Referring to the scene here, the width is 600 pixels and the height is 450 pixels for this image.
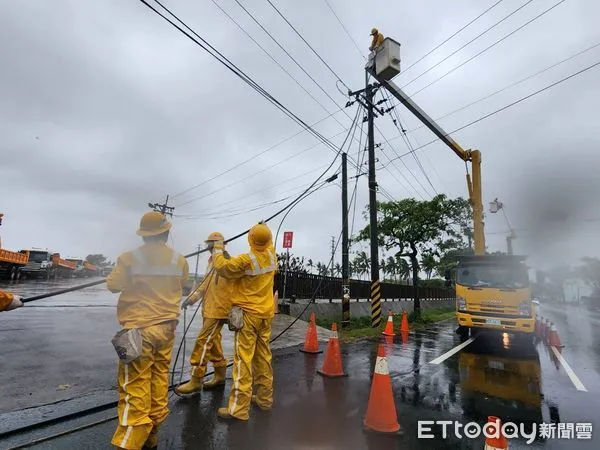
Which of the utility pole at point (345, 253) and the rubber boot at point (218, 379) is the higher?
the utility pole at point (345, 253)

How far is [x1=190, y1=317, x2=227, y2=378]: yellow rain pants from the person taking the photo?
14.4 ft

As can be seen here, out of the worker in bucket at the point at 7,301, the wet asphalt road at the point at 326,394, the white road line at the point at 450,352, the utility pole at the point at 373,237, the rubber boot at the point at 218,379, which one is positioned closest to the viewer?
the worker in bucket at the point at 7,301

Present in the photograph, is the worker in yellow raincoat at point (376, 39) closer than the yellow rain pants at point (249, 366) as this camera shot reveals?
No

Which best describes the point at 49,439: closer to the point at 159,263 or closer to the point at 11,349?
the point at 159,263

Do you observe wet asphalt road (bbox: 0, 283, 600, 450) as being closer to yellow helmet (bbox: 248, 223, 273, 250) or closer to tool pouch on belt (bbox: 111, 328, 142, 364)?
tool pouch on belt (bbox: 111, 328, 142, 364)

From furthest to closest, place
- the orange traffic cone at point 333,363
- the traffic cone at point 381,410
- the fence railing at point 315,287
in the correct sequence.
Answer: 1. the fence railing at point 315,287
2. the orange traffic cone at point 333,363
3. the traffic cone at point 381,410

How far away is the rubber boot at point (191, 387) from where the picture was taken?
430cm

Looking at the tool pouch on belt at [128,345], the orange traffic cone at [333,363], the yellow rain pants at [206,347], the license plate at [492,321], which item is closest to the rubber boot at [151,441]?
the tool pouch on belt at [128,345]

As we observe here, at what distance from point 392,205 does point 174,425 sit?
1585 centimetres

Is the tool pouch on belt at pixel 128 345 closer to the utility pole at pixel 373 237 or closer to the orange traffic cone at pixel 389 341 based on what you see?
the orange traffic cone at pixel 389 341

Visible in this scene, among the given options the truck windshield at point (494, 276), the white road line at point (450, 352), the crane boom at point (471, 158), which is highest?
the crane boom at point (471, 158)

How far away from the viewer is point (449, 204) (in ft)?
56.5

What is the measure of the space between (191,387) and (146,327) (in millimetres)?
→ 1946

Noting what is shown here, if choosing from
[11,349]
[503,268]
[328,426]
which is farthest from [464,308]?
[11,349]
